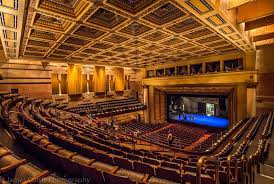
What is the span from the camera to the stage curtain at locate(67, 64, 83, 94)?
43.1ft

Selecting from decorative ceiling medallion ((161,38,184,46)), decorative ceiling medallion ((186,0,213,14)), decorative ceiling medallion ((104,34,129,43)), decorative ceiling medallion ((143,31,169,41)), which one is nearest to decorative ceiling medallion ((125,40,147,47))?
decorative ceiling medallion ((104,34,129,43))

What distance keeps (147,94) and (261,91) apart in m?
9.65

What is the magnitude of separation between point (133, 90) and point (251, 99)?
1118 cm

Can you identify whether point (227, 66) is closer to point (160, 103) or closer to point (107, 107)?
point (160, 103)

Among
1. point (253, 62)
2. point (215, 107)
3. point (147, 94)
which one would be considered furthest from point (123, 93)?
point (253, 62)

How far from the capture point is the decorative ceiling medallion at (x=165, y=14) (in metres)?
4.70

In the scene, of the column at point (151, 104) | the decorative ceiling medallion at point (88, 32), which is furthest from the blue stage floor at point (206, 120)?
the decorative ceiling medallion at point (88, 32)

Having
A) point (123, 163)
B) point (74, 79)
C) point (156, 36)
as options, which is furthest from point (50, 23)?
point (74, 79)

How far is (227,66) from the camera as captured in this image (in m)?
12.0

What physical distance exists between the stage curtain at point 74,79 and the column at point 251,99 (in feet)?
40.3

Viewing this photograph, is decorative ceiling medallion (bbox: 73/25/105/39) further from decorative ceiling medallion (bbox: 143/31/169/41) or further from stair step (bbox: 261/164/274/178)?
stair step (bbox: 261/164/274/178)

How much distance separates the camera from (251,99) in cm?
1079

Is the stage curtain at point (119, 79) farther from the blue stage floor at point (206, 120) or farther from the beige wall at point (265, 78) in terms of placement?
the beige wall at point (265, 78)

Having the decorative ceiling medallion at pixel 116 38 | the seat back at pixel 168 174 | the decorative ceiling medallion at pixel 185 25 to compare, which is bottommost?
the seat back at pixel 168 174
